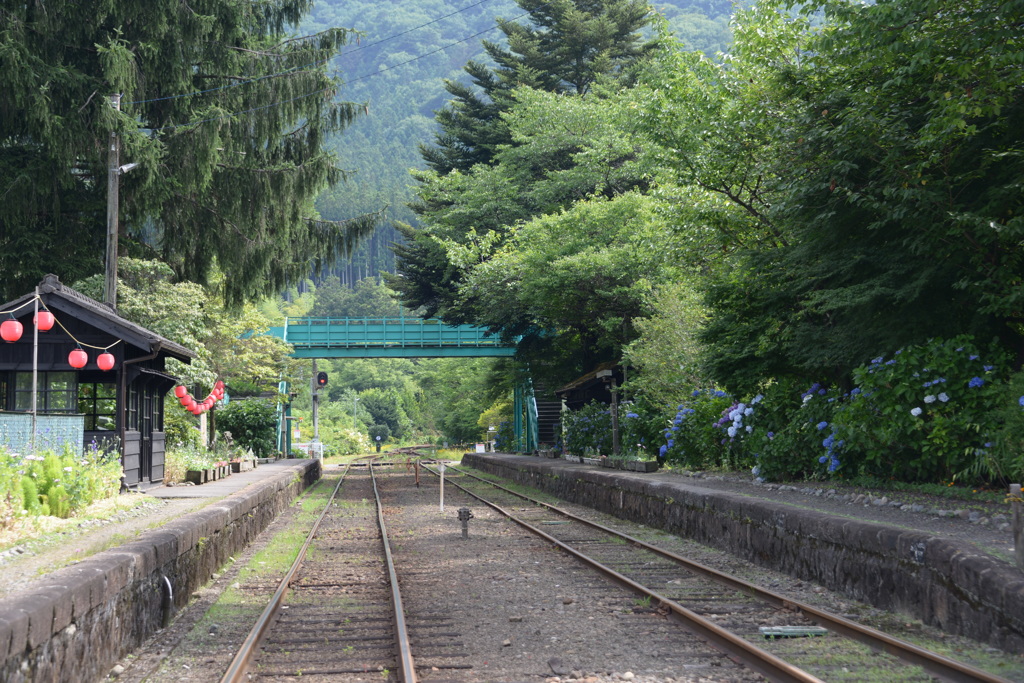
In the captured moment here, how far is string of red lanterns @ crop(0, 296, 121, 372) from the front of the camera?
45.5ft

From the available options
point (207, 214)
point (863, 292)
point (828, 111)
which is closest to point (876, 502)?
point (863, 292)

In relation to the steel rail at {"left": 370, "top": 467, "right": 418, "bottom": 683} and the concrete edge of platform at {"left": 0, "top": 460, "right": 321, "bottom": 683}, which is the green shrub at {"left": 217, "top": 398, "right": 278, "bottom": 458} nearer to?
the concrete edge of platform at {"left": 0, "top": 460, "right": 321, "bottom": 683}

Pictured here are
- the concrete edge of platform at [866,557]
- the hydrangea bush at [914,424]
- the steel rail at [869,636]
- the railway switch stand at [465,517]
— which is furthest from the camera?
the railway switch stand at [465,517]

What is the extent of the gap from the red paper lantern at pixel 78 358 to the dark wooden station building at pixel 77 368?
0.01 metres

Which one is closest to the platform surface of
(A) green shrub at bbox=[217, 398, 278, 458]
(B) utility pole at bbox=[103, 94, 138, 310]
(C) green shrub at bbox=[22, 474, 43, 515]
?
(B) utility pole at bbox=[103, 94, 138, 310]

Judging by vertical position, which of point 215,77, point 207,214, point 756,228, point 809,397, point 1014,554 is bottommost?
point 1014,554

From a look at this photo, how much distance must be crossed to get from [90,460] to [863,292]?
11296mm

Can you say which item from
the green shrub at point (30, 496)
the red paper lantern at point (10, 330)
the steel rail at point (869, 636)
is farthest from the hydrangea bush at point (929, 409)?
the red paper lantern at point (10, 330)

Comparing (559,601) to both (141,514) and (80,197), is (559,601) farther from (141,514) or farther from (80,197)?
(80,197)

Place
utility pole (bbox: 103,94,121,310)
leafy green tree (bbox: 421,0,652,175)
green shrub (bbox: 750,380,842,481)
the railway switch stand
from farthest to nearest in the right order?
leafy green tree (bbox: 421,0,652,175) < utility pole (bbox: 103,94,121,310) < green shrub (bbox: 750,380,842,481) < the railway switch stand

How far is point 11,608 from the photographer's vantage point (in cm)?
543

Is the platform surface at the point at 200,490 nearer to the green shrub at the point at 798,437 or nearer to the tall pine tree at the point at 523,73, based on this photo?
the green shrub at the point at 798,437

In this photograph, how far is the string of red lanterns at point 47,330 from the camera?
13883mm

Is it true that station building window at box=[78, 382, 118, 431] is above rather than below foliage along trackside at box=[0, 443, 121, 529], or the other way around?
above
